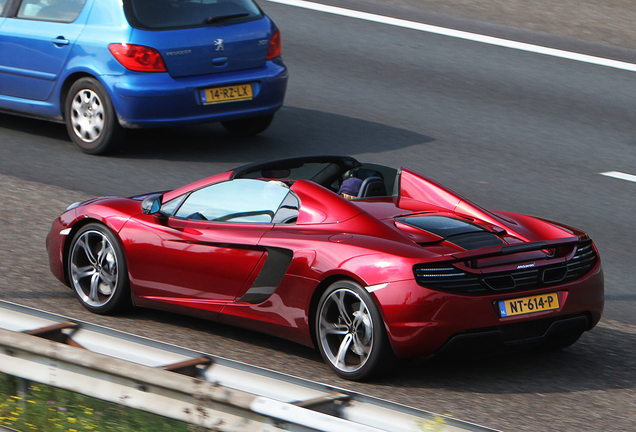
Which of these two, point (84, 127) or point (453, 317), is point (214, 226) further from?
point (84, 127)

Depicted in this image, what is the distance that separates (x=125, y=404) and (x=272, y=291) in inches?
62.7

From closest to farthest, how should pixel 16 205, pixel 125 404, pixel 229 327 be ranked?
pixel 125 404, pixel 229 327, pixel 16 205

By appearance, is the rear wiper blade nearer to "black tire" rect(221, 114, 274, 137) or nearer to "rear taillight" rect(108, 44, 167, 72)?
"rear taillight" rect(108, 44, 167, 72)

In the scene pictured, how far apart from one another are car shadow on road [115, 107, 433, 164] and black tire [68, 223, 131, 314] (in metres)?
3.64

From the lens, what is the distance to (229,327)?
6.50 m

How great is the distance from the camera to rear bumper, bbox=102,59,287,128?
977 cm

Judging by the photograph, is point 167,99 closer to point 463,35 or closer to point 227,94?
point 227,94

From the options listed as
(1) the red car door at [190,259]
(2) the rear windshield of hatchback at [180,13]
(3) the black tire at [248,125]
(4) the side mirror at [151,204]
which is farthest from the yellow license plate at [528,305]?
(3) the black tire at [248,125]

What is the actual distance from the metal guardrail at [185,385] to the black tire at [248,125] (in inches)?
242

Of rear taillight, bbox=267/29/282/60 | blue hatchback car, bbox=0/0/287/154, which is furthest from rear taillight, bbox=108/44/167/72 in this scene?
rear taillight, bbox=267/29/282/60

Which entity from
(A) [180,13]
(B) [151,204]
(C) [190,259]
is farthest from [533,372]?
(A) [180,13]

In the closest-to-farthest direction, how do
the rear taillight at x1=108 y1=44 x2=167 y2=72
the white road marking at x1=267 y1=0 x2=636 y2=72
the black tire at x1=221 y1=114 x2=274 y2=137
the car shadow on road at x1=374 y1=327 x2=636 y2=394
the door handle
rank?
the car shadow on road at x1=374 y1=327 x2=636 y2=394 → the rear taillight at x1=108 y1=44 x2=167 y2=72 → the door handle → the black tire at x1=221 y1=114 x2=274 y2=137 → the white road marking at x1=267 y1=0 x2=636 y2=72

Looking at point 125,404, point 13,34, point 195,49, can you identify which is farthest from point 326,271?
point 13,34

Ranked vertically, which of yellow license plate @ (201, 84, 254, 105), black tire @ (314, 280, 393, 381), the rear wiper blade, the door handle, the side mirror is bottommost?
black tire @ (314, 280, 393, 381)
